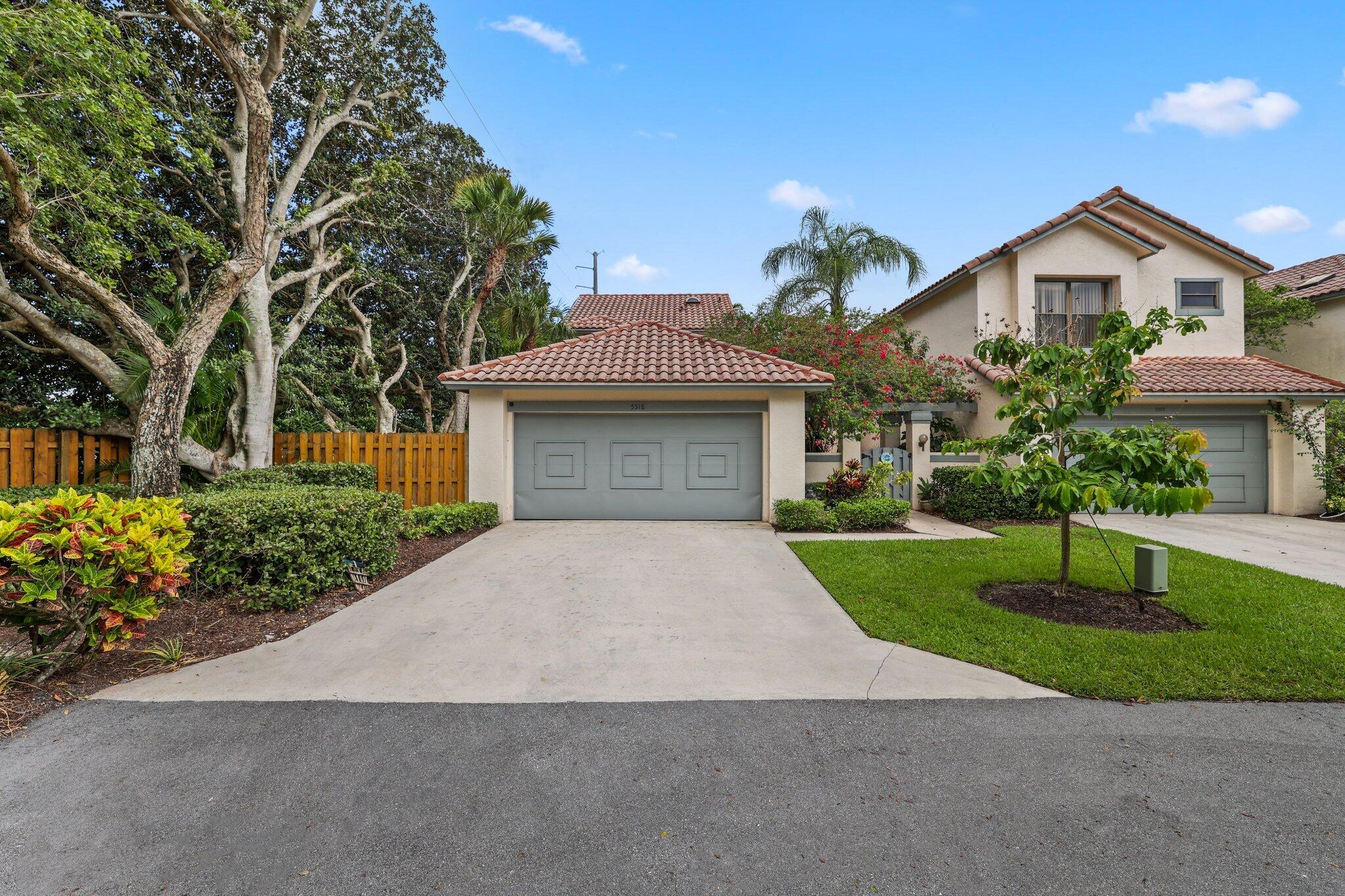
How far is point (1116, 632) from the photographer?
4230 mm

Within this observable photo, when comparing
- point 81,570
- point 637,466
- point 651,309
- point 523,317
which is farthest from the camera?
point 651,309

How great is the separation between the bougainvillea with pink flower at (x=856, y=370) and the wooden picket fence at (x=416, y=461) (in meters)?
7.29

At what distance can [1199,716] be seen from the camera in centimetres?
303

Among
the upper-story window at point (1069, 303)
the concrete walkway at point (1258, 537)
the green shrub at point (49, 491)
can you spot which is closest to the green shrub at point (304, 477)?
the green shrub at point (49, 491)

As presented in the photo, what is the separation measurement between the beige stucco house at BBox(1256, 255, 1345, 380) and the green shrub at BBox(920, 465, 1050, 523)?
11167 millimetres

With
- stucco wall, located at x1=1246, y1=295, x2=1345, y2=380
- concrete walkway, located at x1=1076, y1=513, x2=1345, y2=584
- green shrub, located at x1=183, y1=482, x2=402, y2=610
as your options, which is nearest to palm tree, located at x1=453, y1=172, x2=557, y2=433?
green shrub, located at x1=183, y1=482, x2=402, y2=610

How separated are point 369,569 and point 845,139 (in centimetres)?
1385

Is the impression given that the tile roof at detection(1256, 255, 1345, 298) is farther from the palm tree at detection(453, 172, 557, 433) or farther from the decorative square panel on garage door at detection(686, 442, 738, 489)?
the palm tree at detection(453, 172, 557, 433)

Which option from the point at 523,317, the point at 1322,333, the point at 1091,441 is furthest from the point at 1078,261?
the point at 523,317

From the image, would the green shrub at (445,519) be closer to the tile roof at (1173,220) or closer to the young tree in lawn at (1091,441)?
the young tree in lawn at (1091,441)

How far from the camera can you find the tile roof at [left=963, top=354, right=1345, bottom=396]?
10641 millimetres

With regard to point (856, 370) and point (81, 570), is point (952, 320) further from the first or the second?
point (81, 570)

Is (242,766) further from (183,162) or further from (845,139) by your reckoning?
(845,139)

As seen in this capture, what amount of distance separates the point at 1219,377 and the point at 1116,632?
11.1 m
